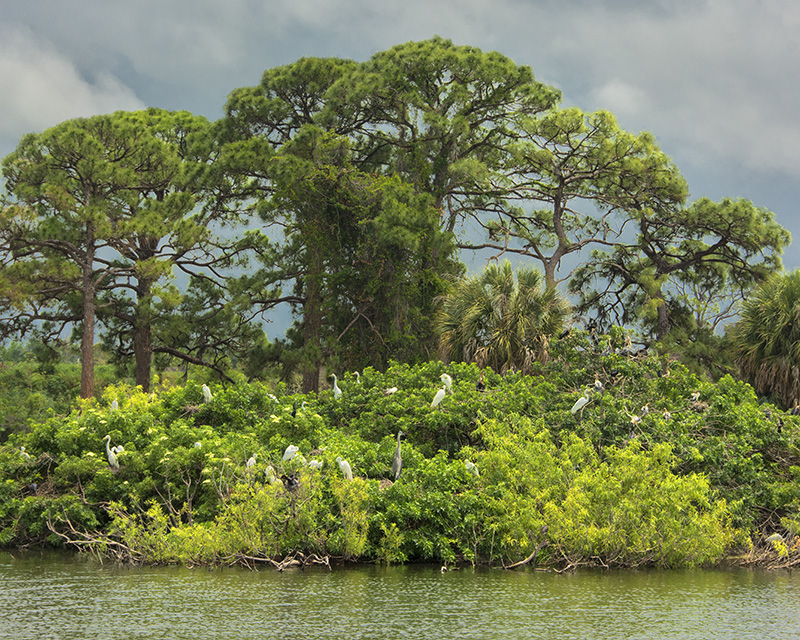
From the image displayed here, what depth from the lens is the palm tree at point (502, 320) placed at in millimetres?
23500

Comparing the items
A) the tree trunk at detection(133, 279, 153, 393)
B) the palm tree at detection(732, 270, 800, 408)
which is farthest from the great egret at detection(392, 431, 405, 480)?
the tree trunk at detection(133, 279, 153, 393)

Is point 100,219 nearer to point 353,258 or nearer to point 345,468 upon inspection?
point 353,258

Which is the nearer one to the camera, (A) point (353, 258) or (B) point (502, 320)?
(B) point (502, 320)

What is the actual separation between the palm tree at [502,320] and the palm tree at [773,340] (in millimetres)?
5732

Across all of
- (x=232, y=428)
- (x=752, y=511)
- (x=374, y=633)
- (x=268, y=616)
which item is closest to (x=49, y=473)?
(x=232, y=428)

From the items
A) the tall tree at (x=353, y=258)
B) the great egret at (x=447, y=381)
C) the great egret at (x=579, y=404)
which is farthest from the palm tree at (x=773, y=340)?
the great egret at (x=447, y=381)

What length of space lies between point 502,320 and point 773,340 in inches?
308

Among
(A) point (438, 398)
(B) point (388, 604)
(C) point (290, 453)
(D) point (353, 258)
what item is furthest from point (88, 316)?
(B) point (388, 604)

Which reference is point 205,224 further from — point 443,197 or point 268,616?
point 268,616

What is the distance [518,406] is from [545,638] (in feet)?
28.7

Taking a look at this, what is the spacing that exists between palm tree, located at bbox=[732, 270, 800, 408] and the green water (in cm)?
1117

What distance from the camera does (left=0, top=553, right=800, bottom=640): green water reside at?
9805mm

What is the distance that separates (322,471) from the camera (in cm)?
1524

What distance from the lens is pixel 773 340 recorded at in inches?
984
